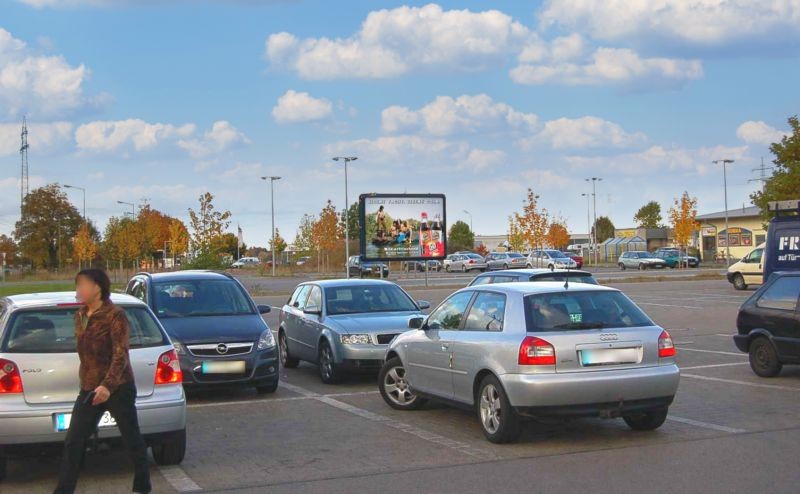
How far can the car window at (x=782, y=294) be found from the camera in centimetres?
1284

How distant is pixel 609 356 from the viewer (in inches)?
336

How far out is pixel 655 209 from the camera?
155m

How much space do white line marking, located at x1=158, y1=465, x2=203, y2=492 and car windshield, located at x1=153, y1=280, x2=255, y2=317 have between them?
488cm

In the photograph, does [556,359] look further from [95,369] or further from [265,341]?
[265,341]

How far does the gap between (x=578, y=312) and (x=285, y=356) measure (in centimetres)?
834

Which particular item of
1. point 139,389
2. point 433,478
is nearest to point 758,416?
point 433,478

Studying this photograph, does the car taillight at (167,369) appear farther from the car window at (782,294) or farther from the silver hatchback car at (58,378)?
the car window at (782,294)

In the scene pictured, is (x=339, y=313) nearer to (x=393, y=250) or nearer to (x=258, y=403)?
(x=258, y=403)

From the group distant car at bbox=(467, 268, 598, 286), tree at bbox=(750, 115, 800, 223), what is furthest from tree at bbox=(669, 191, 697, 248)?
distant car at bbox=(467, 268, 598, 286)

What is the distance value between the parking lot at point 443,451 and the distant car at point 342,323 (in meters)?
0.60

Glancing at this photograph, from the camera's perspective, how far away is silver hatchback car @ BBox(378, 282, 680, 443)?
8352 mm

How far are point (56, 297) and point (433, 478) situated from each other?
3677 mm

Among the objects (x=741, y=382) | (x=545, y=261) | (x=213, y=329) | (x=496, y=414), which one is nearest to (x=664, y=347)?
(x=496, y=414)

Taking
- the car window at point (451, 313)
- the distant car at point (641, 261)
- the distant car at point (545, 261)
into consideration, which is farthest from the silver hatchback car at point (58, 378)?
the distant car at point (641, 261)
